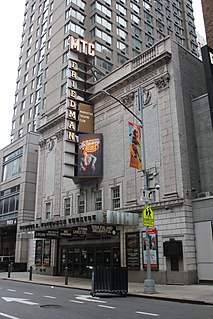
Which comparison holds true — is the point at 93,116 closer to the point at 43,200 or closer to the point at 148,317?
the point at 43,200

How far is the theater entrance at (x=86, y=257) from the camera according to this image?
85.0ft

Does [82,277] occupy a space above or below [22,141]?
below

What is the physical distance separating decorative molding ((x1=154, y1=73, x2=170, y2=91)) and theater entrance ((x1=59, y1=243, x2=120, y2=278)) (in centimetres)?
1271

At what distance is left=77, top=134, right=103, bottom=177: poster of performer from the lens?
28.6m

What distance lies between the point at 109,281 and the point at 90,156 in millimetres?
15062

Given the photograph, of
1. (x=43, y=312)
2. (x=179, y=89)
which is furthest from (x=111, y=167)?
(x=43, y=312)

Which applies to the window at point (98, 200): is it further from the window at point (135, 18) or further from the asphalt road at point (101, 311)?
the window at point (135, 18)

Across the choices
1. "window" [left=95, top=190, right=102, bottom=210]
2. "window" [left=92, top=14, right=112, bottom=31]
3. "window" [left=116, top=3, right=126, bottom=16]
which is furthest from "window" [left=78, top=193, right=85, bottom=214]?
"window" [left=116, top=3, right=126, bottom=16]

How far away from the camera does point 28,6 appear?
6544 cm

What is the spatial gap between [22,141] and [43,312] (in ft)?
121

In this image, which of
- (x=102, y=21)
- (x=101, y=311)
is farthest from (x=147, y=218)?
(x=102, y=21)

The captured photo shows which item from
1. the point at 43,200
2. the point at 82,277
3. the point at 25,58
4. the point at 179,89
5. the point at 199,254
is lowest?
the point at 82,277

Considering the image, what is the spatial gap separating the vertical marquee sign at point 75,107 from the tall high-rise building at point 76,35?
2.69 metres

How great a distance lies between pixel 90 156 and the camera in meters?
29.1
